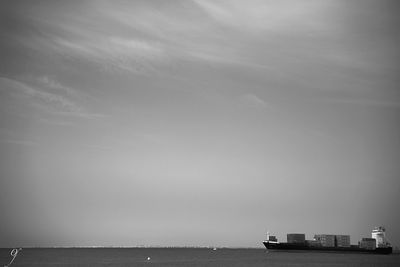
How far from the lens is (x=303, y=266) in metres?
121

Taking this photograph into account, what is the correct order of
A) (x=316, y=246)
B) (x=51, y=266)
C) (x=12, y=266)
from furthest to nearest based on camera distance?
(x=316, y=246)
(x=51, y=266)
(x=12, y=266)

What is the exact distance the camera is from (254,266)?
131000mm

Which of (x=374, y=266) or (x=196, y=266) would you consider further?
(x=196, y=266)

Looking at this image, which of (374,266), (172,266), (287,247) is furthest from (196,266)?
(287,247)

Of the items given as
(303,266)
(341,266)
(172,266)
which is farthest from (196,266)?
(341,266)

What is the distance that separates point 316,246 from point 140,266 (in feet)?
316

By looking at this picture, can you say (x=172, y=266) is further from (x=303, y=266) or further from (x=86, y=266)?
(x=303, y=266)

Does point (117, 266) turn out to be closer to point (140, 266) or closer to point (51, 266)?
point (140, 266)

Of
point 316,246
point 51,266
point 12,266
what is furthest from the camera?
point 316,246

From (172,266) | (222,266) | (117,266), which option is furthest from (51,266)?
(222,266)

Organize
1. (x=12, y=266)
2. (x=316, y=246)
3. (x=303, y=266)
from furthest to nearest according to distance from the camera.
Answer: (x=316, y=246), (x=12, y=266), (x=303, y=266)

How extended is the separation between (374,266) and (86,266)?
83056 millimetres

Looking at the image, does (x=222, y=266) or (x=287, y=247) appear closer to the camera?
(x=222, y=266)

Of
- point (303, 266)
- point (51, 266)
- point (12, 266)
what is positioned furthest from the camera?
point (51, 266)
